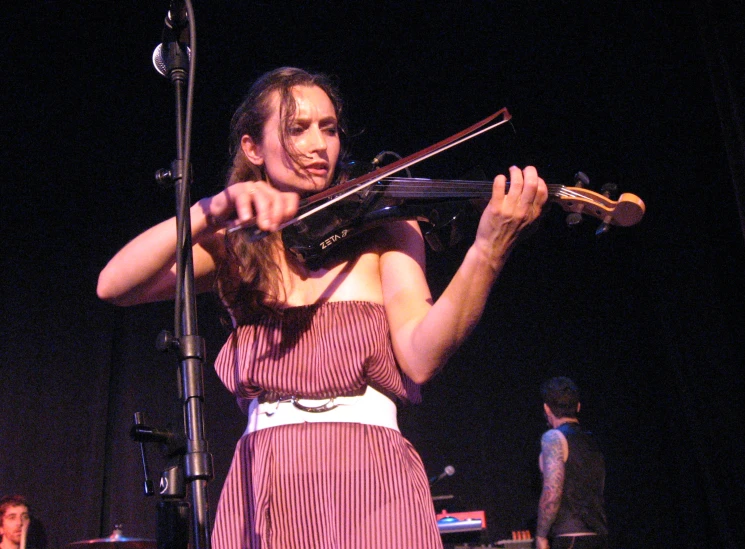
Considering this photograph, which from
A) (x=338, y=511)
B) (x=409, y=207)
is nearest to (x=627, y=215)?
(x=409, y=207)

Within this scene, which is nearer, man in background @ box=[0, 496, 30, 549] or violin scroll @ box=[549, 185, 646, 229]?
violin scroll @ box=[549, 185, 646, 229]

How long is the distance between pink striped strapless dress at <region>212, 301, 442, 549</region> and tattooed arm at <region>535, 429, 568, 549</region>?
2.76 meters

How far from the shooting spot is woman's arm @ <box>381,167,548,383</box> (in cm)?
102

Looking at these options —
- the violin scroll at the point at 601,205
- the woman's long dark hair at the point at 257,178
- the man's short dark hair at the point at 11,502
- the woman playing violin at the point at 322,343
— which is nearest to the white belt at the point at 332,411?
the woman playing violin at the point at 322,343

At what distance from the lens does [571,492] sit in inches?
142

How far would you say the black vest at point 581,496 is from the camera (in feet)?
11.7

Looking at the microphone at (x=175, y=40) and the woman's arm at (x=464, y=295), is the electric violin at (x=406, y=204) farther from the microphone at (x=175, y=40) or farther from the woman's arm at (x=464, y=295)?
the microphone at (x=175, y=40)

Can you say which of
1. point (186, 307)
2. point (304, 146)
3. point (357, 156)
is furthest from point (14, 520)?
point (186, 307)

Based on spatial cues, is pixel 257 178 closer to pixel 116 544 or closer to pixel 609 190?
pixel 609 190

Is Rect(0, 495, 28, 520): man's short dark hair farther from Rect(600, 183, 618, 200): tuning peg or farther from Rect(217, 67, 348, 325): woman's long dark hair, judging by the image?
Rect(600, 183, 618, 200): tuning peg

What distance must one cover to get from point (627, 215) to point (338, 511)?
0.73m

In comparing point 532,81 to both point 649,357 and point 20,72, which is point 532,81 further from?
point 20,72

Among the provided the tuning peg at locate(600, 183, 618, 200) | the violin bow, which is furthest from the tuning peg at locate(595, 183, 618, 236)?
the violin bow

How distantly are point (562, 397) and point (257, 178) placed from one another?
2804mm
